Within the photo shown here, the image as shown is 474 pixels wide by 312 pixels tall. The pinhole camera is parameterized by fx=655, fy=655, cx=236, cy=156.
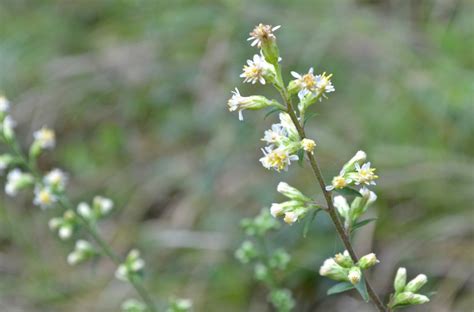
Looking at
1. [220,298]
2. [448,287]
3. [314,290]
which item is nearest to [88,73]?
[220,298]

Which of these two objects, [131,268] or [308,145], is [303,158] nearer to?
[308,145]

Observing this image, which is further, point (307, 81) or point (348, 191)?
point (348, 191)

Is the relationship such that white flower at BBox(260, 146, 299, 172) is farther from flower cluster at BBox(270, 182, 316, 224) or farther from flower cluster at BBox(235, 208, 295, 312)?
flower cluster at BBox(235, 208, 295, 312)

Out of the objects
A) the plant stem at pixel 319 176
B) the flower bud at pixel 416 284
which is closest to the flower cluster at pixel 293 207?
the plant stem at pixel 319 176

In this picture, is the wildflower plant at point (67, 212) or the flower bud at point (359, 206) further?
the wildflower plant at point (67, 212)

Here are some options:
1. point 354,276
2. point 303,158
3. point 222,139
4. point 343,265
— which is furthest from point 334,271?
point 222,139

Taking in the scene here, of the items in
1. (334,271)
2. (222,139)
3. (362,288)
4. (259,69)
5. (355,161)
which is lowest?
(362,288)

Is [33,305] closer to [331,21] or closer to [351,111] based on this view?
[351,111]

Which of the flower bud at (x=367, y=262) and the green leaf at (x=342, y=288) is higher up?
the flower bud at (x=367, y=262)

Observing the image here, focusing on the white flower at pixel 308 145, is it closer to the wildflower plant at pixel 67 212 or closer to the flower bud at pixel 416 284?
the flower bud at pixel 416 284
